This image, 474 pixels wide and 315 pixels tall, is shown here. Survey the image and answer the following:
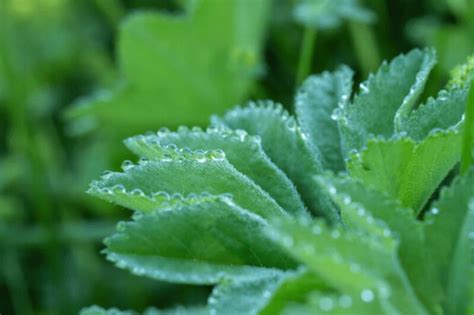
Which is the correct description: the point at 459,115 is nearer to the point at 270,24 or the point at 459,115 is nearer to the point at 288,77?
the point at 288,77

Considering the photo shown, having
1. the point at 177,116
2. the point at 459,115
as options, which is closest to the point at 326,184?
the point at 459,115

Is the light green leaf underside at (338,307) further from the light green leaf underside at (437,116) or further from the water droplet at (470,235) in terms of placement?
the light green leaf underside at (437,116)

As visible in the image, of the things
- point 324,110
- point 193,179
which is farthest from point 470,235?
point 324,110

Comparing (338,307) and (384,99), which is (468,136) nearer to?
(384,99)

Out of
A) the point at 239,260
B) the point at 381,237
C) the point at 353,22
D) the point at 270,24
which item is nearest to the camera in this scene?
the point at 381,237

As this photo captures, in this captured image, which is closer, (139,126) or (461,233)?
(461,233)

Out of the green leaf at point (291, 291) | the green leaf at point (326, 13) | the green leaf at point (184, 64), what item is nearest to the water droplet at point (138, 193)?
the green leaf at point (291, 291)
